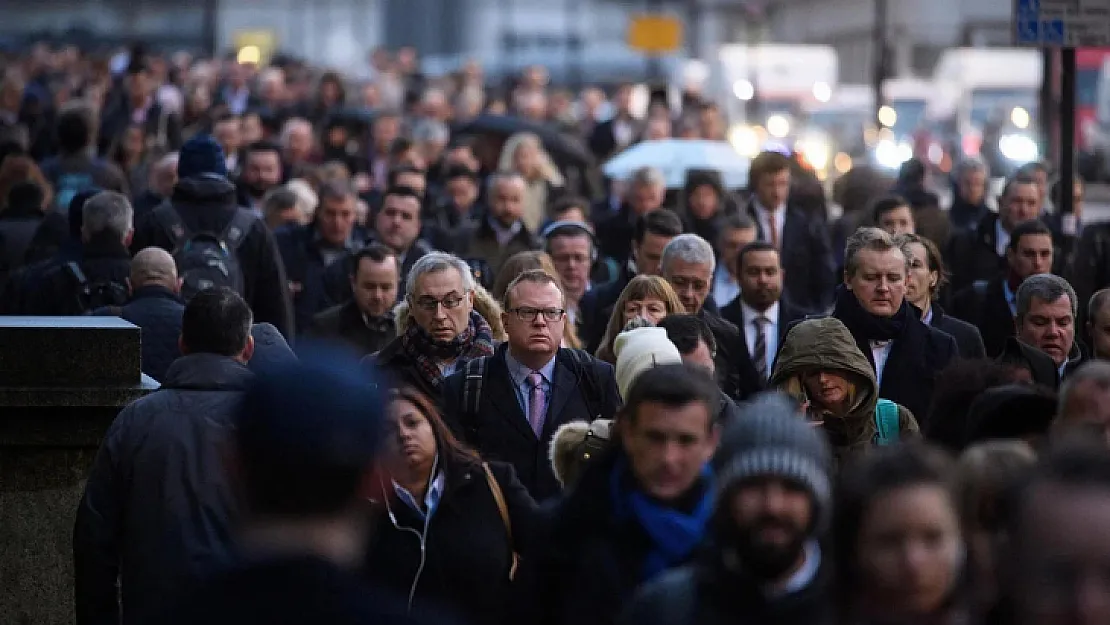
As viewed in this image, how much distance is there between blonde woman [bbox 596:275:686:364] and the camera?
1064 centimetres

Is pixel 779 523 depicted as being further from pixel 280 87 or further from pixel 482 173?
pixel 280 87

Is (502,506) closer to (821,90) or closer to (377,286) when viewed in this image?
(377,286)

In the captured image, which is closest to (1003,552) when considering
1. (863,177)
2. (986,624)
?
(986,624)

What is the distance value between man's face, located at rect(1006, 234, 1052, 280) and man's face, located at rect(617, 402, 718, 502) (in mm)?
7066

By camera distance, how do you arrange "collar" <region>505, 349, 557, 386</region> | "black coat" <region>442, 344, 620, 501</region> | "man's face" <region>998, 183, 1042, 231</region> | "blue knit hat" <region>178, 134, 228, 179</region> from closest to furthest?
"black coat" <region>442, 344, 620, 501</region>
"collar" <region>505, 349, 557, 386</region>
"blue knit hat" <region>178, 134, 228, 179</region>
"man's face" <region>998, 183, 1042, 231</region>

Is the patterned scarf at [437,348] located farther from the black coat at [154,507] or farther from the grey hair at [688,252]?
the black coat at [154,507]

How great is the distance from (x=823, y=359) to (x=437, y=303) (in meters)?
2.03

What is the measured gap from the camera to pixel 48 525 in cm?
869

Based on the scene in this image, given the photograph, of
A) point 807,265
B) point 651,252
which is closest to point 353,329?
point 651,252

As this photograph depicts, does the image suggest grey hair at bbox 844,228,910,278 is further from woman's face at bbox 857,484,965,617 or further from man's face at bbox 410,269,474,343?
woman's face at bbox 857,484,965,617

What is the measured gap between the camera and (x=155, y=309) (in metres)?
10.4

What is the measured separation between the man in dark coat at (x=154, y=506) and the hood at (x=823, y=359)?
235cm

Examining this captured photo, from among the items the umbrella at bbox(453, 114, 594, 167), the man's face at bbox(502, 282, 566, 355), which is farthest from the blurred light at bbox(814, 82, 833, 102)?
the man's face at bbox(502, 282, 566, 355)

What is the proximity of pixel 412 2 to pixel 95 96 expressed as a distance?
57.7m
